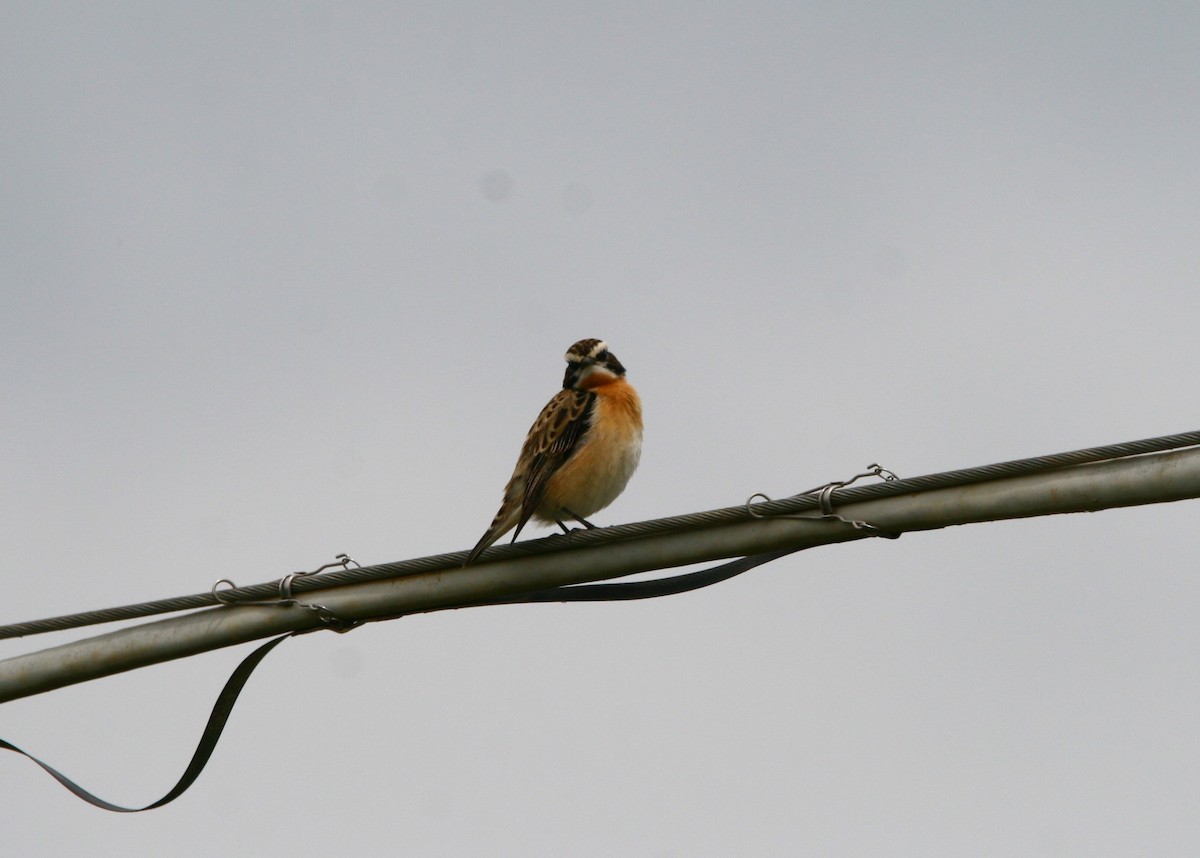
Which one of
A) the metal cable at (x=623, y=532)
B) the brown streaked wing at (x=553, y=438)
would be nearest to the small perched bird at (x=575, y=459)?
the brown streaked wing at (x=553, y=438)

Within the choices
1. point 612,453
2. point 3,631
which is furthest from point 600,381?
point 3,631

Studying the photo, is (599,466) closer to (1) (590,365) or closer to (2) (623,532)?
(1) (590,365)

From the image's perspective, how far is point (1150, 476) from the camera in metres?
6.21

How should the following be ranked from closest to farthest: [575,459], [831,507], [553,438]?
[831,507] < [575,459] < [553,438]

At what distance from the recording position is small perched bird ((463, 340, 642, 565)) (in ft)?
33.4

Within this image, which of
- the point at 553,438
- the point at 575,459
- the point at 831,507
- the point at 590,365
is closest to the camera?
the point at 831,507

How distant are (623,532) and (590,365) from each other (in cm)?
416

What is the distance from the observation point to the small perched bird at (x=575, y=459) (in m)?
10.2

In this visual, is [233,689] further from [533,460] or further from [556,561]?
[533,460]

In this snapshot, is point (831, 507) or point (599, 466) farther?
point (599, 466)

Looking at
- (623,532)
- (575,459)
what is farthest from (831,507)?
(575,459)

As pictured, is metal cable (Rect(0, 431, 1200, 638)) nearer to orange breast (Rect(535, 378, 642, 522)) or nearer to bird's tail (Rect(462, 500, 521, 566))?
bird's tail (Rect(462, 500, 521, 566))

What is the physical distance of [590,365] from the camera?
11.4 metres

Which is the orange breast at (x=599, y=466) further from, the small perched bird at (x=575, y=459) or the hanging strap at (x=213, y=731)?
the hanging strap at (x=213, y=731)
